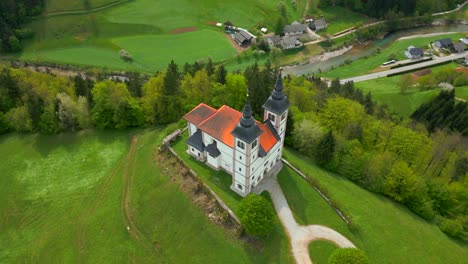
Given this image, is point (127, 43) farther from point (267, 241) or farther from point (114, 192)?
point (267, 241)

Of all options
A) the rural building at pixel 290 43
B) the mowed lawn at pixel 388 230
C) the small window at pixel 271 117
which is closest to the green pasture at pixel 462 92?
the rural building at pixel 290 43

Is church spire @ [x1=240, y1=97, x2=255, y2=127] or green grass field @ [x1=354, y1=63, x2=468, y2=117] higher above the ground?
church spire @ [x1=240, y1=97, x2=255, y2=127]

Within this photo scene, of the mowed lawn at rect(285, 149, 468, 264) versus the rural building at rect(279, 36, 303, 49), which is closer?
the mowed lawn at rect(285, 149, 468, 264)

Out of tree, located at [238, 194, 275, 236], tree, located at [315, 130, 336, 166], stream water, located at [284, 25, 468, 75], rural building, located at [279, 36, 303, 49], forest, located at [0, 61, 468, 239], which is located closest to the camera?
tree, located at [238, 194, 275, 236]

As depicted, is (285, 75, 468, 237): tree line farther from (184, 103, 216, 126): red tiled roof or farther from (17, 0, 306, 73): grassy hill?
(17, 0, 306, 73): grassy hill

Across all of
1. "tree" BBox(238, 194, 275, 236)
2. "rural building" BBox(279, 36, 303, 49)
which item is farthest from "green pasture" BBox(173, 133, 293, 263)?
"rural building" BBox(279, 36, 303, 49)

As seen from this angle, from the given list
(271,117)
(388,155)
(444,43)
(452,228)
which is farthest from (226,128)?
(444,43)

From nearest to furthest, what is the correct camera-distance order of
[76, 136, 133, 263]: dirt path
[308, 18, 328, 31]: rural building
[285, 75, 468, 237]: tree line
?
1. [76, 136, 133, 263]: dirt path
2. [285, 75, 468, 237]: tree line
3. [308, 18, 328, 31]: rural building
